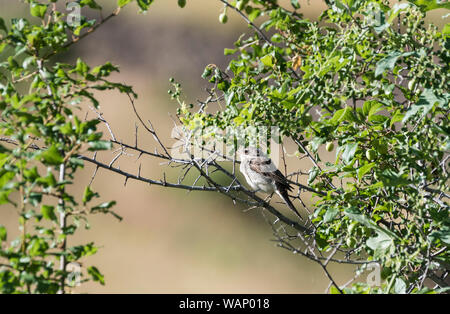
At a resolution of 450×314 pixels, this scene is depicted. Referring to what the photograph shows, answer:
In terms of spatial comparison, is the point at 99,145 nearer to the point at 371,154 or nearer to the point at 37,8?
the point at 37,8

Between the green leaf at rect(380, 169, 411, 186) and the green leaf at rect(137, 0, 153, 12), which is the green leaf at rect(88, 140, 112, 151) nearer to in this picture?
the green leaf at rect(137, 0, 153, 12)

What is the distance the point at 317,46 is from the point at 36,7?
145 centimetres

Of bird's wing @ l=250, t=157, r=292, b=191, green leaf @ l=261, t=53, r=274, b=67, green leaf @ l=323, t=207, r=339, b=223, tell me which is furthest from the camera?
bird's wing @ l=250, t=157, r=292, b=191

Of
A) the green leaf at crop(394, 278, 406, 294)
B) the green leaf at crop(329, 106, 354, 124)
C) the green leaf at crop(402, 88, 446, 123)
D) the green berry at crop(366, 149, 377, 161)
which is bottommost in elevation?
the green leaf at crop(394, 278, 406, 294)

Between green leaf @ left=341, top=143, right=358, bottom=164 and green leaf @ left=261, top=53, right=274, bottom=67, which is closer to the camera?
green leaf @ left=341, top=143, right=358, bottom=164

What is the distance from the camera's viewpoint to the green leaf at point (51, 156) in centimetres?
198

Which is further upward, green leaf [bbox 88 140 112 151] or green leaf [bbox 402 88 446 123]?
green leaf [bbox 402 88 446 123]

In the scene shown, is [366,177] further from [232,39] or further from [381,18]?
[232,39]

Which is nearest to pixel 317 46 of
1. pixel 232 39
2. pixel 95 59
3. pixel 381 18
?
pixel 381 18

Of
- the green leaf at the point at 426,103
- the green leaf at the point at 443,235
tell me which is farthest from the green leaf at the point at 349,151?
the green leaf at the point at 443,235

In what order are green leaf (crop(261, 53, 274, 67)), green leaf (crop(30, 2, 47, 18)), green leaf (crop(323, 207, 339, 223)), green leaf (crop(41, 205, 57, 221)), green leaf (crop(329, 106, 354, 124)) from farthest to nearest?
green leaf (crop(261, 53, 274, 67)) < green leaf (crop(323, 207, 339, 223)) < green leaf (crop(329, 106, 354, 124)) < green leaf (crop(30, 2, 47, 18)) < green leaf (crop(41, 205, 57, 221))

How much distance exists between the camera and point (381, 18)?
2691 millimetres

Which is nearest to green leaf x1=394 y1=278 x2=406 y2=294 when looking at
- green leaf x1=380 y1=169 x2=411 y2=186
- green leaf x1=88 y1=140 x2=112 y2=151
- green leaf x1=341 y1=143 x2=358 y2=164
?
green leaf x1=380 y1=169 x2=411 y2=186

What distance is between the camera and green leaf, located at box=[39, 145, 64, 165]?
1979mm
